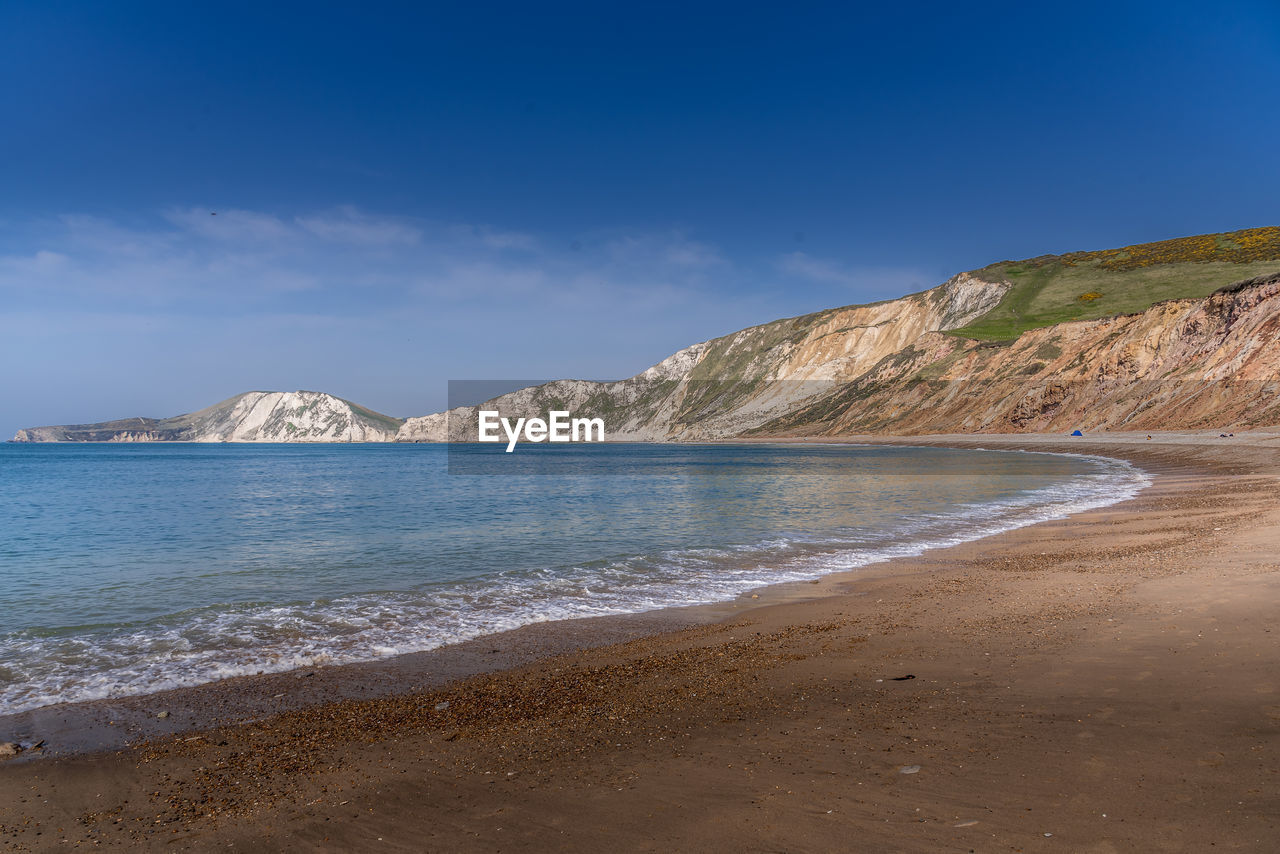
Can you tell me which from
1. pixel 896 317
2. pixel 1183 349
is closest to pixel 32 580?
pixel 1183 349

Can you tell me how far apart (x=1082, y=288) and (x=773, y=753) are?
446 feet

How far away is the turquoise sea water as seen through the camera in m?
8.64

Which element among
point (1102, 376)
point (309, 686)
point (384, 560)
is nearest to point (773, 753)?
point (309, 686)

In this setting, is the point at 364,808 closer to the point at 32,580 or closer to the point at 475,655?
the point at 475,655

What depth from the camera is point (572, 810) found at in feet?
13.9

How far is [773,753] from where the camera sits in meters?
4.91

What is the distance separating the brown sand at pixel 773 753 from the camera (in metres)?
3.94

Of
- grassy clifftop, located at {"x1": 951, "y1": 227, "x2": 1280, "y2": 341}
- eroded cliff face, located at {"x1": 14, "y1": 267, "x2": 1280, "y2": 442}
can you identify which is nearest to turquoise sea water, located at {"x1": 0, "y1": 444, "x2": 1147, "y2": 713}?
eroded cliff face, located at {"x1": 14, "y1": 267, "x2": 1280, "y2": 442}

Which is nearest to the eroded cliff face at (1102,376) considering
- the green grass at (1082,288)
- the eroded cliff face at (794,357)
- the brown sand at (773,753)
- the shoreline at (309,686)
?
the green grass at (1082,288)

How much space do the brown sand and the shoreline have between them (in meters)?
0.17

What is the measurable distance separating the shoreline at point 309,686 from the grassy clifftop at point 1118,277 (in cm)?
10466

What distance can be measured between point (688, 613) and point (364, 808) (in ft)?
20.0

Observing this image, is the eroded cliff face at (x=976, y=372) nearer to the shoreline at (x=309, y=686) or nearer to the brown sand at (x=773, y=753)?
the brown sand at (x=773, y=753)

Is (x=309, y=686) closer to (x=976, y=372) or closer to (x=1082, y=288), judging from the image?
(x=976, y=372)
